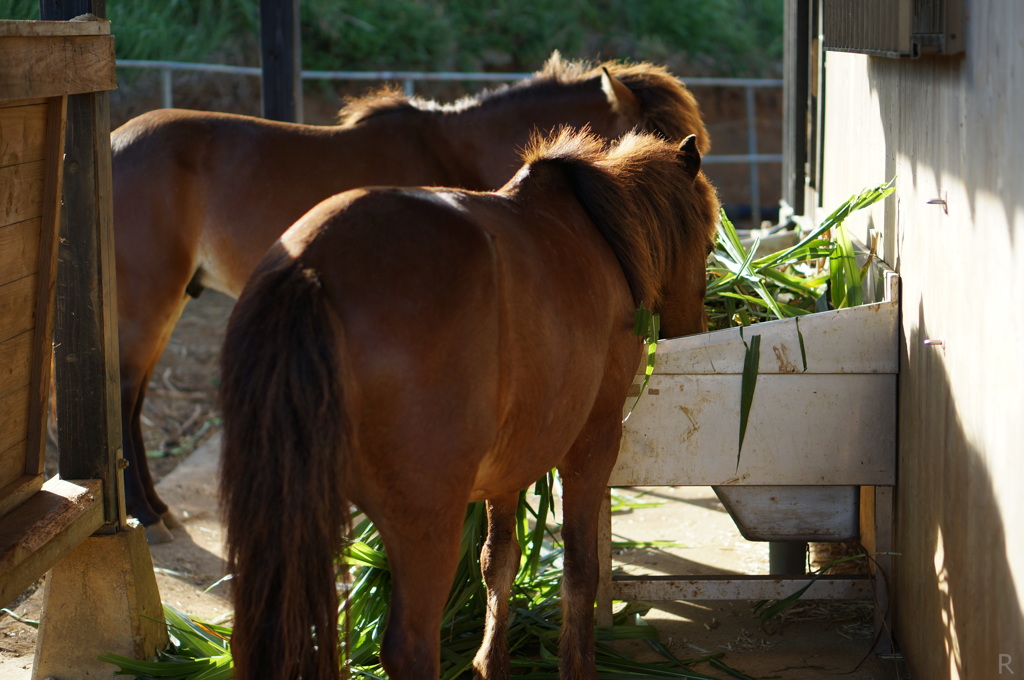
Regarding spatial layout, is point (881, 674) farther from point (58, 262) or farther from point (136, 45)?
point (136, 45)

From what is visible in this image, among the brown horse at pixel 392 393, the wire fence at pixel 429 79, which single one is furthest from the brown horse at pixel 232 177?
the wire fence at pixel 429 79

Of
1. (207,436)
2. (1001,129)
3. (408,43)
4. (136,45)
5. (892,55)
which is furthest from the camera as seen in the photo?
(408,43)

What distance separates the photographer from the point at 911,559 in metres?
2.76

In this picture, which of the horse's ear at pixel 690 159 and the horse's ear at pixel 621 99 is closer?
the horse's ear at pixel 690 159

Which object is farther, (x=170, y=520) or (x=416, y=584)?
(x=170, y=520)

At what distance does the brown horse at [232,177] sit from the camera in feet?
14.3

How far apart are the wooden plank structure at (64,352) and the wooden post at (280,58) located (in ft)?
8.83

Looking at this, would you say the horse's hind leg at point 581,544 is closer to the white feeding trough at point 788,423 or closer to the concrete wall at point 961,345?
the white feeding trough at point 788,423

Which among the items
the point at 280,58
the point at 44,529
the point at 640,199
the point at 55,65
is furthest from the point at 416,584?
the point at 280,58

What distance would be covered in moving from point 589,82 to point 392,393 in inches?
132

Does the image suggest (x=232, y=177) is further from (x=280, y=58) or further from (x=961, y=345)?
(x=961, y=345)

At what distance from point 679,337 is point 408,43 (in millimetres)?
11512

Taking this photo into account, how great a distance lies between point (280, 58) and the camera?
5.32 m

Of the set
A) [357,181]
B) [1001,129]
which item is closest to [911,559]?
[1001,129]
